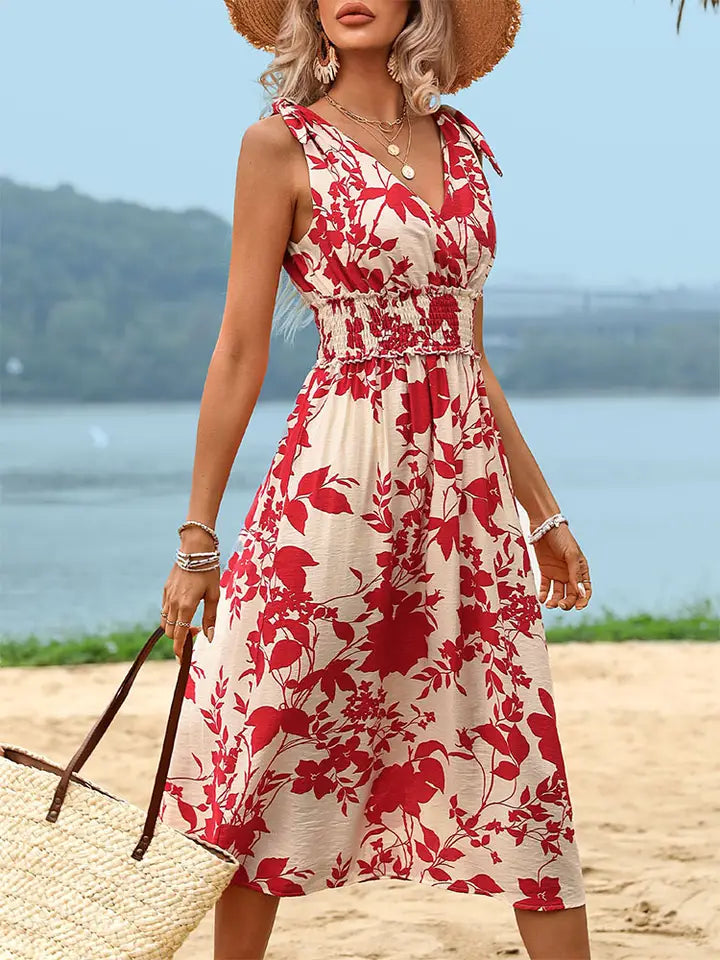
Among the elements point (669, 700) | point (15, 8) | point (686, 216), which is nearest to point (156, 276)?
point (15, 8)

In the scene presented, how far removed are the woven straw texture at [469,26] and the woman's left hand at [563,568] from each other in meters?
0.74

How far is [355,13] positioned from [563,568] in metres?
0.92

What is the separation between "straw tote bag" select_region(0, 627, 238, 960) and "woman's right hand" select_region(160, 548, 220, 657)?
0.10m

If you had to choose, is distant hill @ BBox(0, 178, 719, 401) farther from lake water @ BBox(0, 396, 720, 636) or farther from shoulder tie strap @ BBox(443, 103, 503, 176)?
shoulder tie strap @ BBox(443, 103, 503, 176)

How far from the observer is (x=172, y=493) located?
39.8ft

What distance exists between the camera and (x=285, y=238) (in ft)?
6.14

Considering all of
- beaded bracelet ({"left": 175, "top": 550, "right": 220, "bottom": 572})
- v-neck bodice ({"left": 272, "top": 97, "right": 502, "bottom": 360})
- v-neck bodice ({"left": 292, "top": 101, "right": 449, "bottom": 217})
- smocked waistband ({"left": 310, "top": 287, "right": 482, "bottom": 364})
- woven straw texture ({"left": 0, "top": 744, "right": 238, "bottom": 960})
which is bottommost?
woven straw texture ({"left": 0, "top": 744, "right": 238, "bottom": 960})

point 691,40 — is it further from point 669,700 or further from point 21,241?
point 669,700

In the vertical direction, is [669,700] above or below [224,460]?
below

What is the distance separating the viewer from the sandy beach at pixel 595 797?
2.79m

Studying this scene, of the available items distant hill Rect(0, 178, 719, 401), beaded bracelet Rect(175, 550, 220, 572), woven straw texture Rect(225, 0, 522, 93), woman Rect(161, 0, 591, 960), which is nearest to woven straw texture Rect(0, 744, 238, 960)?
woman Rect(161, 0, 591, 960)

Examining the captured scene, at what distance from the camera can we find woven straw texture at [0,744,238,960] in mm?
1643

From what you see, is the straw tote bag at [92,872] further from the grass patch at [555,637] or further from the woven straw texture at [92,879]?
the grass patch at [555,637]

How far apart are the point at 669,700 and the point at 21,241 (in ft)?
36.8
